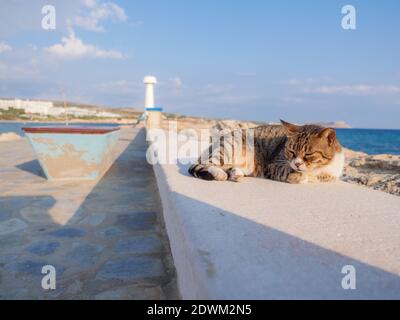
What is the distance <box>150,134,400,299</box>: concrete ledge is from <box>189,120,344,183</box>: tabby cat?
0.45 metres

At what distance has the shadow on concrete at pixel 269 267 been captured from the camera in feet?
3.18

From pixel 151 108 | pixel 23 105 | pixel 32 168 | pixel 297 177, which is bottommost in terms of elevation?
pixel 32 168

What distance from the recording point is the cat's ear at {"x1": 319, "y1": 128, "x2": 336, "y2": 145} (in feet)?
8.46

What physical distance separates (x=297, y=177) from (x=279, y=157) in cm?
39

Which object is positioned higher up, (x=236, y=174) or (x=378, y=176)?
(x=236, y=174)

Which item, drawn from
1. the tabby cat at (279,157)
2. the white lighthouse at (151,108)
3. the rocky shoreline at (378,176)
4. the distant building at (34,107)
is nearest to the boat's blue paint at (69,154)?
the tabby cat at (279,157)

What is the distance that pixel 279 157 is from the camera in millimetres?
3031

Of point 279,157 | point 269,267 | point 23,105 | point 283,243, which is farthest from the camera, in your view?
point 23,105

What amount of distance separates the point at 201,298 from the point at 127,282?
873 millimetres

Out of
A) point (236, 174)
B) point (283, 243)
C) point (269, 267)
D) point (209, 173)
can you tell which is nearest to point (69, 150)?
point (209, 173)

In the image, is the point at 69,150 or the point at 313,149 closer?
the point at 313,149

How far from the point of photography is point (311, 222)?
64.2 inches

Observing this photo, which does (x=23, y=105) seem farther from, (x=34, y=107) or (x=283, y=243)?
(x=283, y=243)

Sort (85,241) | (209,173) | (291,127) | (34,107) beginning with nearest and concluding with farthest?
(85,241)
(209,173)
(291,127)
(34,107)
